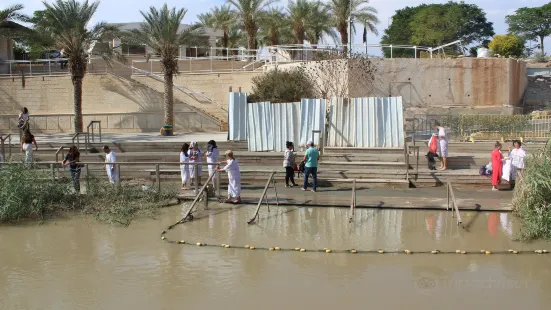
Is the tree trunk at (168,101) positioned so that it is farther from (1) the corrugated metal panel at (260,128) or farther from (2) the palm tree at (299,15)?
(2) the palm tree at (299,15)

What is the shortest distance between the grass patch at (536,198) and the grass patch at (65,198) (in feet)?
24.8

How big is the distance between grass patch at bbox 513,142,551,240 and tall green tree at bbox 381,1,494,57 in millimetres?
42231

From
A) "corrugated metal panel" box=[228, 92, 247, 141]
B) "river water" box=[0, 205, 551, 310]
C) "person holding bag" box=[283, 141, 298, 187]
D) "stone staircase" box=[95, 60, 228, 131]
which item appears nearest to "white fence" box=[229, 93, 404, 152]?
"corrugated metal panel" box=[228, 92, 247, 141]

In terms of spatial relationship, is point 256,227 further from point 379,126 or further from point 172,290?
point 379,126

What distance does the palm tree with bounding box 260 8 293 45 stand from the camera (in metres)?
38.8

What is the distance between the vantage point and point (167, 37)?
27.8 metres

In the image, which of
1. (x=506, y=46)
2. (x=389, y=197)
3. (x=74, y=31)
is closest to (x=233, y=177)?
(x=389, y=197)

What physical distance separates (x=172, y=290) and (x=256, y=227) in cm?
366

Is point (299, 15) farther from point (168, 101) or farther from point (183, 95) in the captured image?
point (168, 101)

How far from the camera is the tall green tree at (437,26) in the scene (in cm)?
5838

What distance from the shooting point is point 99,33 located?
1060 inches

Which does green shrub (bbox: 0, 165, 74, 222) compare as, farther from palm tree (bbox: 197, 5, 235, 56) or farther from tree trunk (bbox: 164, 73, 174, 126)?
palm tree (bbox: 197, 5, 235, 56)

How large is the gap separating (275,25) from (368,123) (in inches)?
904

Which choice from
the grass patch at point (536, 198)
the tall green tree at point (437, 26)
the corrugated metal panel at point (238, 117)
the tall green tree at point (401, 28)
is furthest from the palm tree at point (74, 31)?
the tall green tree at point (401, 28)
